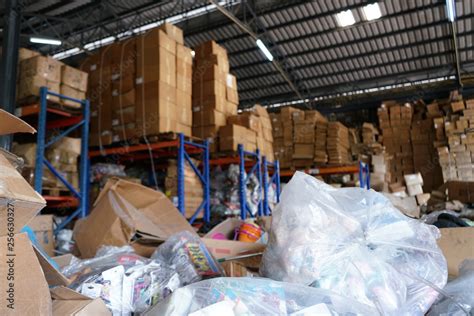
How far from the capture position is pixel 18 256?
4.27ft

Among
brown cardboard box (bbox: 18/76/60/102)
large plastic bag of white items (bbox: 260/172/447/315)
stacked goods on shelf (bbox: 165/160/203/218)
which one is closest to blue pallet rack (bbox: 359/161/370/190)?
stacked goods on shelf (bbox: 165/160/203/218)

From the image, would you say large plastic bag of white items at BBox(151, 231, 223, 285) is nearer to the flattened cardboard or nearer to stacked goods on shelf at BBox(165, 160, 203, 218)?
the flattened cardboard

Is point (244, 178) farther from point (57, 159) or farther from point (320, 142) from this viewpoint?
point (320, 142)

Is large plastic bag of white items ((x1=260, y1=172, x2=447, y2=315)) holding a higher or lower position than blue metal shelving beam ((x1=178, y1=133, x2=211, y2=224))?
lower

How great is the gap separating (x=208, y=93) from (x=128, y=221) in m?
4.88

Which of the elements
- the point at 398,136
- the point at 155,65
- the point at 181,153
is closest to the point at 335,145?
the point at 398,136

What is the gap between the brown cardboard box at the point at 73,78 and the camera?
241 inches

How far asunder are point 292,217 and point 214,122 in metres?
5.86

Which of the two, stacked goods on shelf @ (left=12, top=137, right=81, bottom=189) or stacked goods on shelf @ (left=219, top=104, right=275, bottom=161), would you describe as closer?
stacked goods on shelf @ (left=12, top=137, right=81, bottom=189)

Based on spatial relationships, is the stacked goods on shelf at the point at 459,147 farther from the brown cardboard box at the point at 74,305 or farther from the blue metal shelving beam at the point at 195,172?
the brown cardboard box at the point at 74,305

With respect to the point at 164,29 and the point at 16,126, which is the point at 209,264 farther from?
the point at 164,29

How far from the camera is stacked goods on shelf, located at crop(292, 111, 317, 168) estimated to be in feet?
38.4

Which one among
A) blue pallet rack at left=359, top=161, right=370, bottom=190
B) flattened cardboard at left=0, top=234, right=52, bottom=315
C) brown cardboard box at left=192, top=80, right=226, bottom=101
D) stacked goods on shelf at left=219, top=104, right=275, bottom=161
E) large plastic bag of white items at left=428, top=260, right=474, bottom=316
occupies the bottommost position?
large plastic bag of white items at left=428, top=260, right=474, bottom=316

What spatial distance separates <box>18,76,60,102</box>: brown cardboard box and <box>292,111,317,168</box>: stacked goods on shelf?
729 cm
